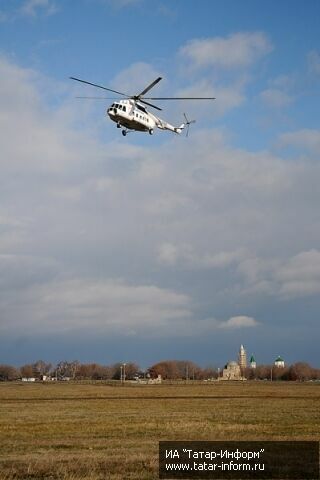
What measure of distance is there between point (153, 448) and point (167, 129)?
3813 centimetres

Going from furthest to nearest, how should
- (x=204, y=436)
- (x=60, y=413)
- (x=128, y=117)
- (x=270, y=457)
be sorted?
(x=128, y=117) → (x=60, y=413) → (x=204, y=436) → (x=270, y=457)

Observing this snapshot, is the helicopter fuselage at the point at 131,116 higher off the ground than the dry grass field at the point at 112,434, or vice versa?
the helicopter fuselage at the point at 131,116

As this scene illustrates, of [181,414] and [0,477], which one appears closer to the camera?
[0,477]

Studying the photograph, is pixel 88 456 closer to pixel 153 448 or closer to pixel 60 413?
pixel 153 448

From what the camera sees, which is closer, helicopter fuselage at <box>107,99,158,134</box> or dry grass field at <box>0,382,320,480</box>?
dry grass field at <box>0,382,320,480</box>

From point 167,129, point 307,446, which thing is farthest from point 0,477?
point 167,129

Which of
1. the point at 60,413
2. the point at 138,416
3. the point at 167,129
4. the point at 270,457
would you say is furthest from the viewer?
the point at 167,129

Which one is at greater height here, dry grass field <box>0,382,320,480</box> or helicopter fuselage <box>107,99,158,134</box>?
helicopter fuselage <box>107,99,158,134</box>

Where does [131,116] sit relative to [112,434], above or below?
above

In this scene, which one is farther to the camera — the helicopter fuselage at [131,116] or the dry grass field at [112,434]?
the helicopter fuselage at [131,116]

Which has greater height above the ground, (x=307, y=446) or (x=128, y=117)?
(x=128, y=117)

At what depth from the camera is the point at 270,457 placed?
2034 cm

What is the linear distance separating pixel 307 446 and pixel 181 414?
18.0 metres

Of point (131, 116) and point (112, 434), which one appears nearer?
point (112, 434)
